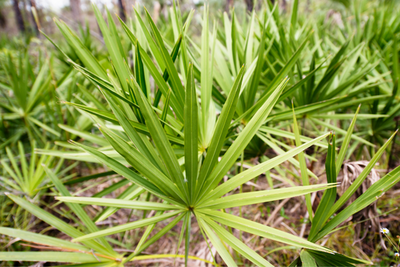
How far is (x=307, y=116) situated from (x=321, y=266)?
698mm

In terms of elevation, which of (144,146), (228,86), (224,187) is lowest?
(224,187)

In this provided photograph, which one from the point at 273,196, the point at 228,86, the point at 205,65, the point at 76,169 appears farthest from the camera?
the point at 76,169

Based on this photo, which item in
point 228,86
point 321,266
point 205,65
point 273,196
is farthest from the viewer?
point 228,86

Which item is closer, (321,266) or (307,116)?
(321,266)

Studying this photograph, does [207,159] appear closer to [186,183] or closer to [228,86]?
[186,183]

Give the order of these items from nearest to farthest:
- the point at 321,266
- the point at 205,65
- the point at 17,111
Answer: the point at 321,266 < the point at 205,65 < the point at 17,111

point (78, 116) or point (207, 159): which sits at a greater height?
point (78, 116)

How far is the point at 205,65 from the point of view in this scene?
0.82 m

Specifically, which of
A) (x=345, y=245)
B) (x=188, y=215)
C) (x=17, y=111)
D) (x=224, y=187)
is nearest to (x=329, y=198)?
(x=224, y=187)

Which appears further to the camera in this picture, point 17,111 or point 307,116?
point 17,111

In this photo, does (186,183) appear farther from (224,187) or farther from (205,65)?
(205,65)

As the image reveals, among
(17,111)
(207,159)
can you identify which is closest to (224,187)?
(207,159)

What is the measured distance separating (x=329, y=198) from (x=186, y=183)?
42 centimetres

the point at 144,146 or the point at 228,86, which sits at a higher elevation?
the point at 228,86
